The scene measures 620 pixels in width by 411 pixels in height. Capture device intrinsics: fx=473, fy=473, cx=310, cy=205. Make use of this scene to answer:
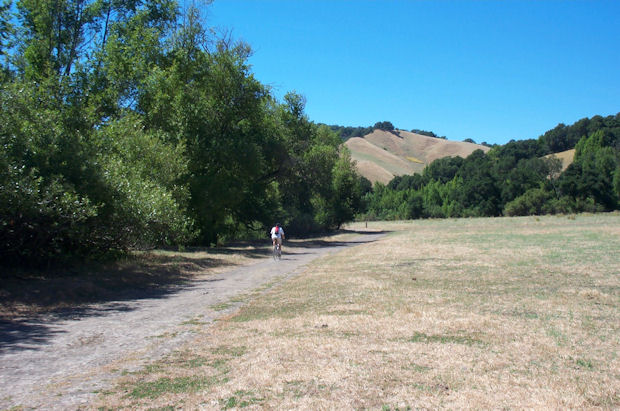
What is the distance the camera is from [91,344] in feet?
24.8

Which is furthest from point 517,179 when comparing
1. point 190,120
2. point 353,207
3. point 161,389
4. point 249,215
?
point 161,389

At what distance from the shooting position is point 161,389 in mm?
5164

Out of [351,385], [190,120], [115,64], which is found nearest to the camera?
[351,385]

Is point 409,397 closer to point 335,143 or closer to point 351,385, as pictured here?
point 351,385

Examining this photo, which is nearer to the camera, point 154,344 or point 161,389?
point 161,389

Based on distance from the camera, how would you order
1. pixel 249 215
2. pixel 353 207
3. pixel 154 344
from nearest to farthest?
pixel 154 344 < pixel 249 215 < pixel 353 207

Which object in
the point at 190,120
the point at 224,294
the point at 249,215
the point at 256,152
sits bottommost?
the point at 224,294

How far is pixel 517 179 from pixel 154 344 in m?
105

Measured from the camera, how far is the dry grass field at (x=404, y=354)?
15.5 feet

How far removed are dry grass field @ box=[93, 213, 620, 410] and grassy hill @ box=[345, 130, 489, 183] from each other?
127 meters

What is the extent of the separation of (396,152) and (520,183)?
3302 inches

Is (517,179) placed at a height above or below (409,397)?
above

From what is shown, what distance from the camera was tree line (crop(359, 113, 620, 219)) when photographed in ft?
292

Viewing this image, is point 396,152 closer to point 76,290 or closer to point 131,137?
point 131,137
